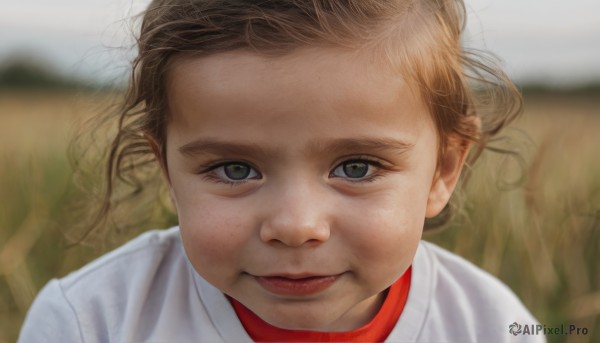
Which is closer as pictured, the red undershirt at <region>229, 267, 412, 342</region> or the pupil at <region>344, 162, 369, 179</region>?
the pupil at <region>344, 162, 369, 179</region>

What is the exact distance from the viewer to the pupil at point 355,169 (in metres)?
1.80

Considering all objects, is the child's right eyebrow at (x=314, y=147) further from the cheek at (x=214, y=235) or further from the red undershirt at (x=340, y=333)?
the red undershirt at (x=340, y=333)

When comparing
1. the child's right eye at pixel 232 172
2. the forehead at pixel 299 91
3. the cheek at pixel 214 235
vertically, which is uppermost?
the forehead at pixel 299 91

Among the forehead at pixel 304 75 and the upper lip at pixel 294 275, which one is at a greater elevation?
the forehead at pixel 304 75

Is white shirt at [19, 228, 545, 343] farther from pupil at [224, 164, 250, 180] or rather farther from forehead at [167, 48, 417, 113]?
forehead at [167, 48, 417, 113]

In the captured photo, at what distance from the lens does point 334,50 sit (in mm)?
1719

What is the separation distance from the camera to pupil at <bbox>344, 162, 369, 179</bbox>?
1799 mm

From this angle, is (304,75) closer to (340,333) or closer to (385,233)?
(385,233)

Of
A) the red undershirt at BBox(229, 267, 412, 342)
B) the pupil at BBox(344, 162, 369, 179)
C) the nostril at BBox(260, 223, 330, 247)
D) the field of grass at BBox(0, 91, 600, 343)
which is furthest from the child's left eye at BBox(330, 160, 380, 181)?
the field of grass at BBox(0, 91, 600, 343)

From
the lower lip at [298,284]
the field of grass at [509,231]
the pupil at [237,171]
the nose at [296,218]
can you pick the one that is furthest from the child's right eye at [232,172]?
the field of grass at [509,231]

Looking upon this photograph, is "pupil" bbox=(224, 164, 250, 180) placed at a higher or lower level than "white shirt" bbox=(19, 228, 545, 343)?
higher

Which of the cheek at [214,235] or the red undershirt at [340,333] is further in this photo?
the red undershirt at [340,333]

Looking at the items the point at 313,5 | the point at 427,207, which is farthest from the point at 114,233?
the point at 313,5

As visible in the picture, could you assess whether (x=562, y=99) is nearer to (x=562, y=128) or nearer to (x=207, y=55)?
(x=562, y=128)
